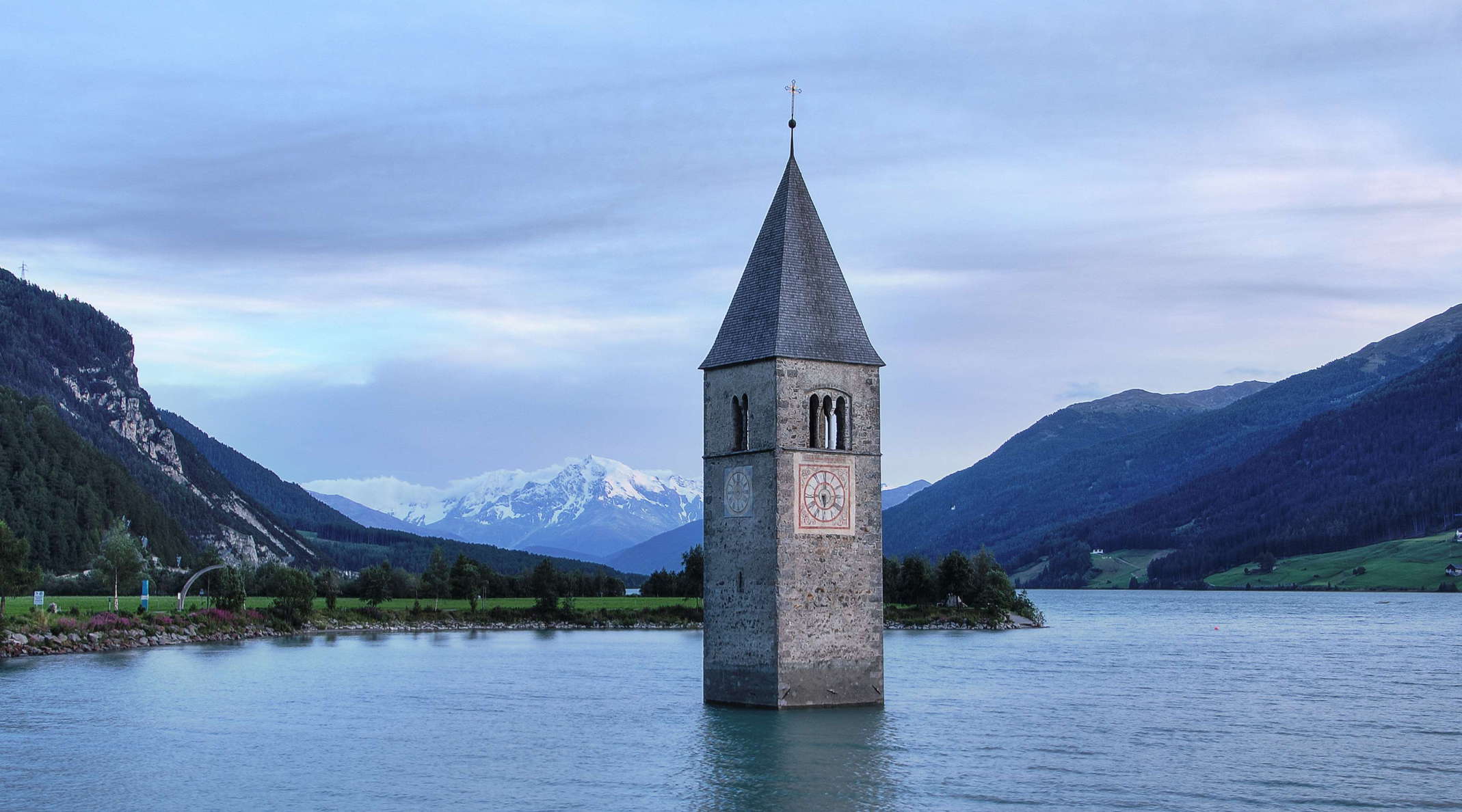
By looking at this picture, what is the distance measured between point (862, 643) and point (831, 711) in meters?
2.66

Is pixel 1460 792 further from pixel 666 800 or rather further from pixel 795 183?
pixel 795 183

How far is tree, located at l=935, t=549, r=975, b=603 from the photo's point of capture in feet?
434

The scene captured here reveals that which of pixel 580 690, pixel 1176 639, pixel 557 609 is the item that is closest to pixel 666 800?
pixel 580 690

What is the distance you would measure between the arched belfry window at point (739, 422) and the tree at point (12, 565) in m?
55.4

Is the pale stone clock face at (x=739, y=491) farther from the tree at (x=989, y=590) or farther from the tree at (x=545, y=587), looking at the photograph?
the tree at (x=545, y=587)

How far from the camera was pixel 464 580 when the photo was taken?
15650 cm

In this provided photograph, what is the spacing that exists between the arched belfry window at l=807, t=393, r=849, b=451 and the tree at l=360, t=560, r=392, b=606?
113 meters

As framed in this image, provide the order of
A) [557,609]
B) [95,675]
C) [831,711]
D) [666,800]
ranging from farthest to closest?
[557,609], [95,675], [831,711], [666,800]

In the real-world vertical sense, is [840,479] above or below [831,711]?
above

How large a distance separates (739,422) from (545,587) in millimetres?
100796

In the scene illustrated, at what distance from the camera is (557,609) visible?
13850cm

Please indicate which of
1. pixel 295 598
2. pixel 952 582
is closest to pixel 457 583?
pixel 295 598

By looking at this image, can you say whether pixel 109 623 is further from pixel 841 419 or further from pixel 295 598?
pixel 841 419

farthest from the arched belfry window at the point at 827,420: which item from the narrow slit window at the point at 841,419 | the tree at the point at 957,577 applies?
the tree at the point at 957,577
